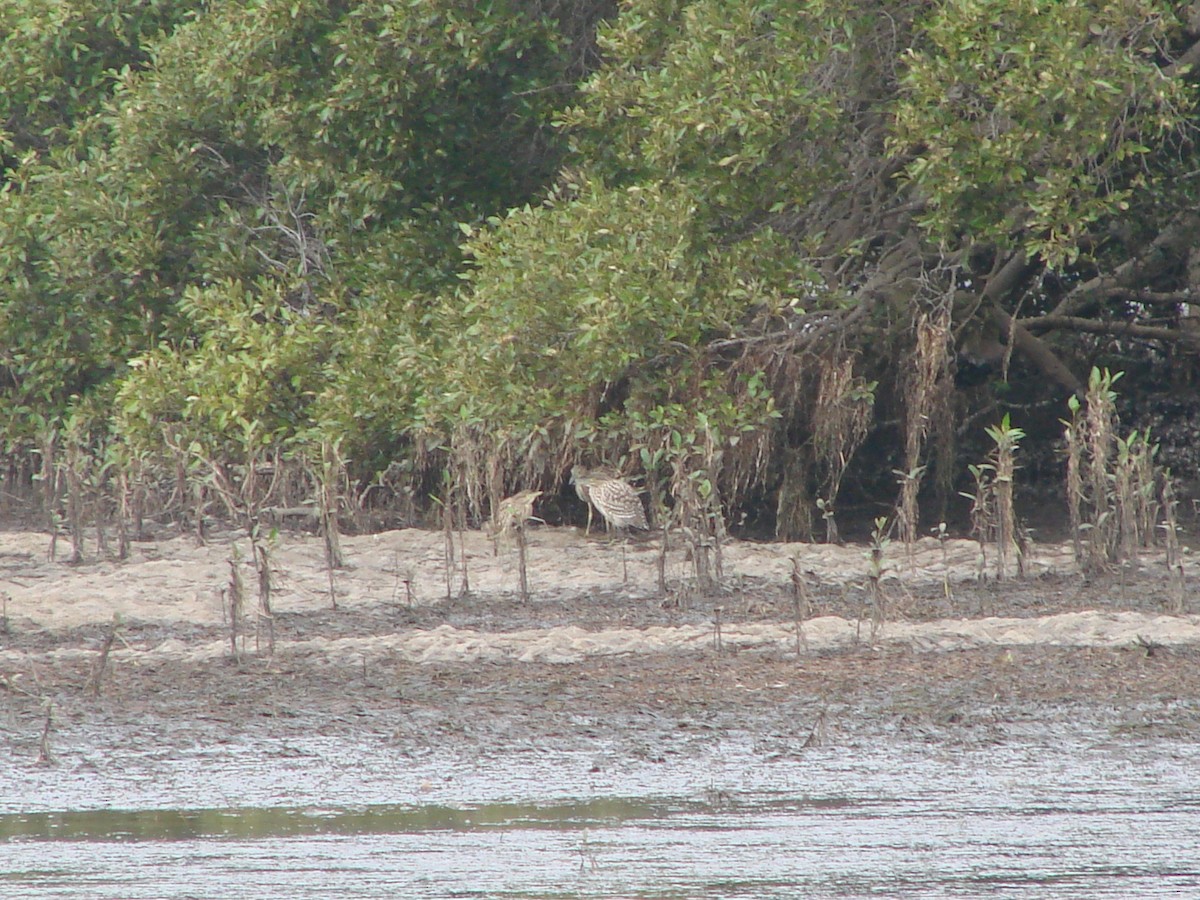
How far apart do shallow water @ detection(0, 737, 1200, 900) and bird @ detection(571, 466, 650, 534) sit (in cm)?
526

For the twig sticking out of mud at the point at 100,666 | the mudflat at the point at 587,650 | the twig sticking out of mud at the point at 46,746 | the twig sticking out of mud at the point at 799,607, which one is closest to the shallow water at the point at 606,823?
the twig sticking out of mud at the point at 46,746

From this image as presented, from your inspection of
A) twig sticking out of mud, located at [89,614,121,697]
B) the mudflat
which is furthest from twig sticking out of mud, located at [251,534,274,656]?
twig sticking out of mud, located at [89,614,121,697]

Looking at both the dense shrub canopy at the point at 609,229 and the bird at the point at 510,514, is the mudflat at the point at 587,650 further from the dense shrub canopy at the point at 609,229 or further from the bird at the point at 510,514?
the dense shrub canopy at the point at 609,229

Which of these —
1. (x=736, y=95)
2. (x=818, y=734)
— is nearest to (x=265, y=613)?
(x=818, y=734)

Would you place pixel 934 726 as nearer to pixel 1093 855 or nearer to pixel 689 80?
pixel 1093 855

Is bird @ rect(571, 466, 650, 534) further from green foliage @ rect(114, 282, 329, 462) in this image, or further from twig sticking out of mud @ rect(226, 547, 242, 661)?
twig sticking out of mud @ rect(226, 547, 242, 661)

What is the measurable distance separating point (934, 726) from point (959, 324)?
6308 millimetres

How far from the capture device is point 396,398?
13703 millimetres

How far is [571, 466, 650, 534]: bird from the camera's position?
1255 centimetres

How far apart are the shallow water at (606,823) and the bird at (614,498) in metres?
5.26

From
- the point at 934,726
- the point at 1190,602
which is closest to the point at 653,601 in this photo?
the point at 1190,602

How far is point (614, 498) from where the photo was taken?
1257cm

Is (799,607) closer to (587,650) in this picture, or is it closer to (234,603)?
(587,650)

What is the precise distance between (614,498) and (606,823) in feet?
22.0
